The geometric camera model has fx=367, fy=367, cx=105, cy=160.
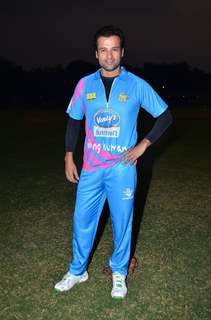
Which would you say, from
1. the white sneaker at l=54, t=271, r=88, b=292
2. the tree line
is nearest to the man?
the white sneaker at l=54, t=271, r=88, b=292

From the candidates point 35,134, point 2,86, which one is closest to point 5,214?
point 35,134

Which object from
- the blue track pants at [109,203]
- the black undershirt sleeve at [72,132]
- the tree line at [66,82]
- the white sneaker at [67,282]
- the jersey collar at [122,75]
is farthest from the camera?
the tree line at [66,82]

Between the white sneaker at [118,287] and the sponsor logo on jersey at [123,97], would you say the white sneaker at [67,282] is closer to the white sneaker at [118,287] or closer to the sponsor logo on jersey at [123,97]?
the white sneaker at [118,287]

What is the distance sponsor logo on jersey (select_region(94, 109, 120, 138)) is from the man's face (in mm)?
391

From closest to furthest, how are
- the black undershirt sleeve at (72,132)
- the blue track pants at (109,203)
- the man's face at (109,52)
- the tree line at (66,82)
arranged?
1. the man's face at (109,52)
2. the blue track pants at (109,203)
3. the black undershirt sleeve at (72,132)
4. the tree line at (66,82)

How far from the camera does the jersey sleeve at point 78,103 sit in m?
3.42

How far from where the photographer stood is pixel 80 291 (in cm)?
373

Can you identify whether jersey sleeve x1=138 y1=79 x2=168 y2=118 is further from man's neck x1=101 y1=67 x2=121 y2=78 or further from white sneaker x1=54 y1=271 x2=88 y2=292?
white sneaker x1=54 y1=271 x2=88 y2=292

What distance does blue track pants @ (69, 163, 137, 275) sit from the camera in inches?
134

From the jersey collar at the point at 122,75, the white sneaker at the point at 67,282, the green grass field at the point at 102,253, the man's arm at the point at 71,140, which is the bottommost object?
the green grass field at the point at 102,253

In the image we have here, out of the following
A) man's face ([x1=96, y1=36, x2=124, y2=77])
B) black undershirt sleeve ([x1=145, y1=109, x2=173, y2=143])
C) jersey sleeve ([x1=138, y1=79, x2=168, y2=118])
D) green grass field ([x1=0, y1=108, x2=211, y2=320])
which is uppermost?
man's face ([x1=96, y1=36, x2=124, y2=77])

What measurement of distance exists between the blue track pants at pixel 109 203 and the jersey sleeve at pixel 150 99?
565 mm

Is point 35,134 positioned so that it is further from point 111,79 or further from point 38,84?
point 38,84

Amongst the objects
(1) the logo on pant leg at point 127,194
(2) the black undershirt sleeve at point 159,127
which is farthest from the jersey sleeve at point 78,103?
(1) the logo on pant leg at point 127,194
